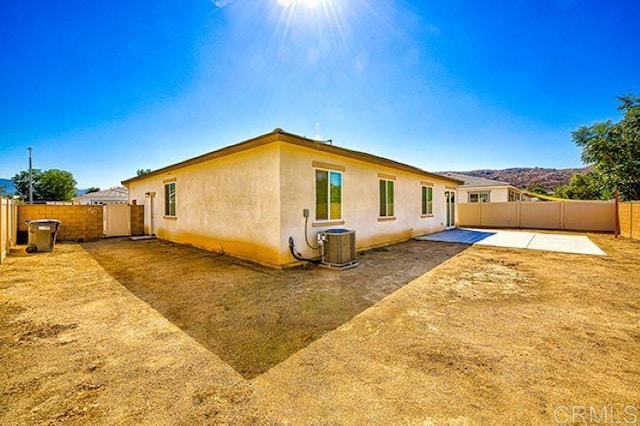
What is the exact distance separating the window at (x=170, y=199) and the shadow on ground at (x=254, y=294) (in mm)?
2942

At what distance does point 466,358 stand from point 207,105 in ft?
36.1

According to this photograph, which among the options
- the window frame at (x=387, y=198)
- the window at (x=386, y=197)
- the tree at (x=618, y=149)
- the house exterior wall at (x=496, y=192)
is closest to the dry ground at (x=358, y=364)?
the window frame at (x=387, y=198)

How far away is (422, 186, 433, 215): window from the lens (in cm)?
1241

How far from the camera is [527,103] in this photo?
12.2 metres

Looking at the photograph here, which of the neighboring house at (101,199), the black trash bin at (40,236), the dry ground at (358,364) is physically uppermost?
the neighboring house at (101,199)

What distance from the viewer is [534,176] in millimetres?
60781

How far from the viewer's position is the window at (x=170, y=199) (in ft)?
34.8

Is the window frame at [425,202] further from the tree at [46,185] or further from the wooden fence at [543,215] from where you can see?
the tree at [46,185]

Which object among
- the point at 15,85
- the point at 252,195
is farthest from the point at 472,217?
the point at 15,85

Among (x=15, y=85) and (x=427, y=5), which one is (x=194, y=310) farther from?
(x=15, y=85)

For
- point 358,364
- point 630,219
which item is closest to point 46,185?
point 358,364

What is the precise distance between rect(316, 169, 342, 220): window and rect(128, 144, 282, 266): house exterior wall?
4.42ft

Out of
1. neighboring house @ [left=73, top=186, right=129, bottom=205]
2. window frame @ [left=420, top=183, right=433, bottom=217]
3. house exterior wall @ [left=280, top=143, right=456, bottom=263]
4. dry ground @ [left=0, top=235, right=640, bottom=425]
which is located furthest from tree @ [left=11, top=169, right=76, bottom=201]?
window frame @ [left=420, top=183, right=433, bottom=217]

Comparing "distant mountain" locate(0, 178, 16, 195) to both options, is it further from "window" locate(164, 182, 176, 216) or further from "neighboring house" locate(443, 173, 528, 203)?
"neighboring house" locate(443, 173, 528, 203)
